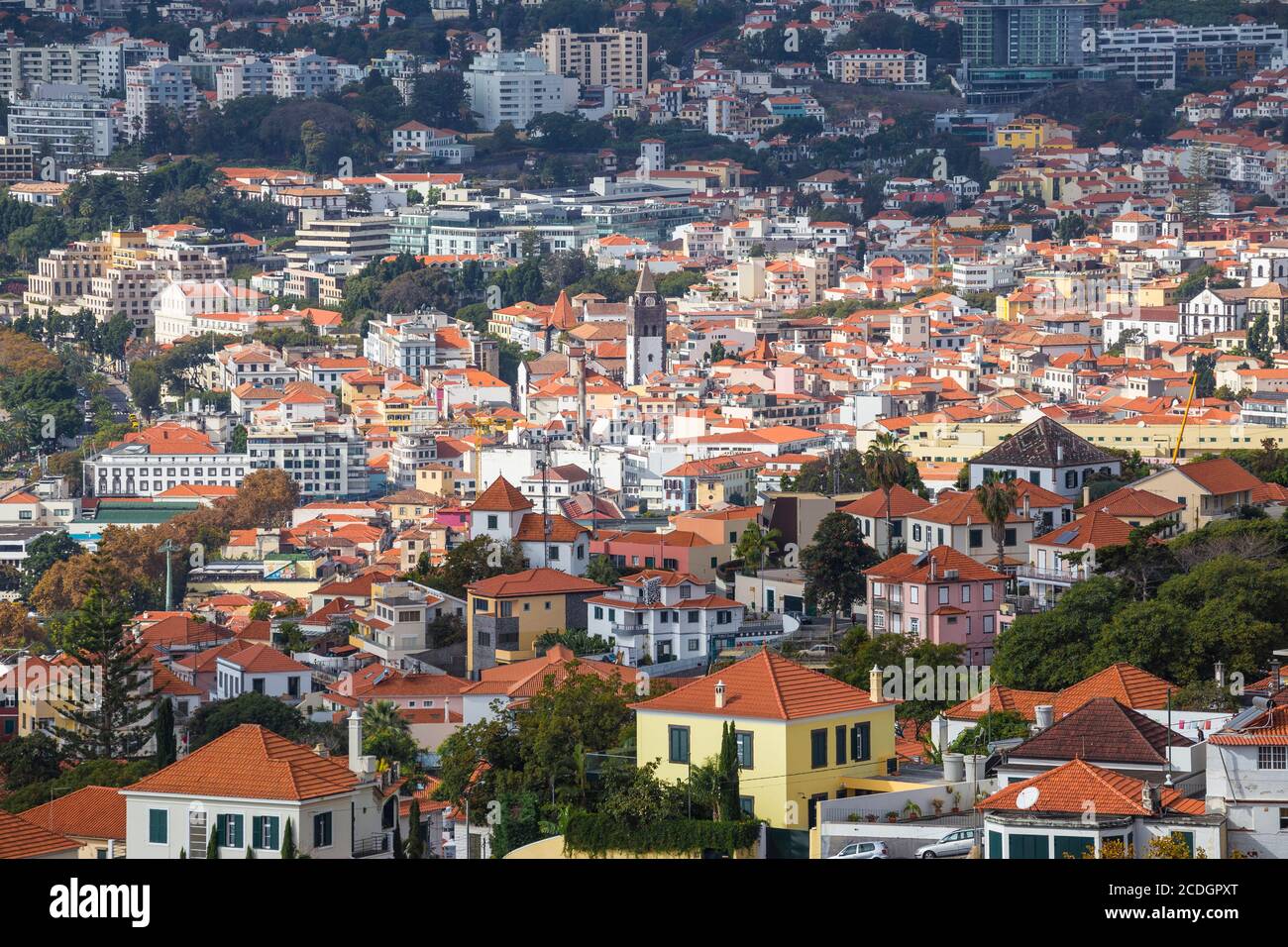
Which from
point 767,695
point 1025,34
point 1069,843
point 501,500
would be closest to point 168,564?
point 501,500

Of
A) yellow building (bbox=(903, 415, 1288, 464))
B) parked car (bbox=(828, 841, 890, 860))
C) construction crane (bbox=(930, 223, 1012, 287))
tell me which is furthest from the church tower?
parked car (bbox=(828, 841, 890, 860))

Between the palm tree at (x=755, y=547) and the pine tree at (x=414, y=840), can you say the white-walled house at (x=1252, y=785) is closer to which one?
the pine tree at (x=414, y=840)

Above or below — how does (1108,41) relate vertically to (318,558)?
above

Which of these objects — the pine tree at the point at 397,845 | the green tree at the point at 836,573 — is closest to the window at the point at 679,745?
the pine tree at the point at 397,845

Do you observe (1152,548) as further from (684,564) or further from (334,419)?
(334,419)

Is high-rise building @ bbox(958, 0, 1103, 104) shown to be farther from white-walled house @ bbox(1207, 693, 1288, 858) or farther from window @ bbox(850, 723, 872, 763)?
white-walled house @ bbox(1207, 693, 1288, 858)
